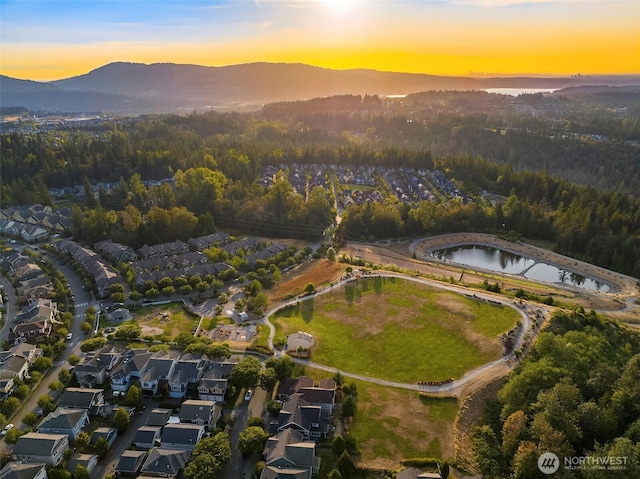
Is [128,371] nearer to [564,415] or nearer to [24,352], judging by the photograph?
[24,352]

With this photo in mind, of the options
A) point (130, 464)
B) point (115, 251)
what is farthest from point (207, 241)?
point (130, 464)

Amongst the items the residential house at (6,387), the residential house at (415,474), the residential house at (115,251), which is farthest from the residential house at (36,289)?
the residential house at (415,474)

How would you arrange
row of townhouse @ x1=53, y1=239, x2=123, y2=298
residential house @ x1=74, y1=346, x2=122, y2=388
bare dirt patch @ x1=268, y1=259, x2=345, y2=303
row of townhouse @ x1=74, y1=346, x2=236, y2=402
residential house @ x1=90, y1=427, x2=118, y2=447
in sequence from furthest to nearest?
bare dirt patch @ x1=268, y1=259, x2=345, y2=303, row of townhouse @ x1=53, y1=239, x2=123, y2=298, residential house @ x1=74, y1=346, x2=122, y2=388, row of townhouse @ x1=74, y1=346, x2=236, y2=402, residential house @ x1=90, y1=427, x2=118, y2=447

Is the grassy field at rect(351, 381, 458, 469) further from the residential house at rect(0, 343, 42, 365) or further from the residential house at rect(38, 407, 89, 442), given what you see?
the residential house at rect(0, 343, 42, 365)

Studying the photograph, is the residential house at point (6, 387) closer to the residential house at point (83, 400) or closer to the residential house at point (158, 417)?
the residential house at point (83, 400)

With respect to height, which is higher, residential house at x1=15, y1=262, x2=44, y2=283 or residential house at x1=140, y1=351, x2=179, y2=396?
residential house at x1=15, y1=262, x2=44, y2=283
